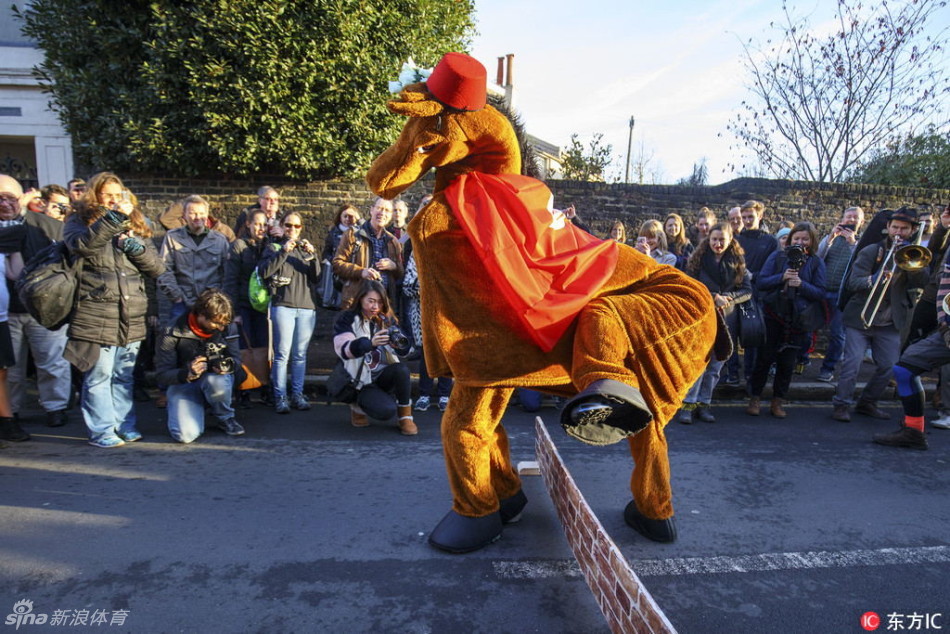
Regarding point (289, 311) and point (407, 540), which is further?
point (289, 311)

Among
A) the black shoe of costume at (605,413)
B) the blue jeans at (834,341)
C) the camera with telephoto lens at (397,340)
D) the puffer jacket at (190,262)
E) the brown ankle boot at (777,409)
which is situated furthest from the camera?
the blue jeans at (834,341)

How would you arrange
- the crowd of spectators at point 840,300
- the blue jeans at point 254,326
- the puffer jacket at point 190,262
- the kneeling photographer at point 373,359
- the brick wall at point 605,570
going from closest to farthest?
the brick wall at point 605,570
the kneeling photographer at point 373,359
the crowd of spectators at point 840,300
the puffer jacket at point 190,262
the blue jeans at point 254,326

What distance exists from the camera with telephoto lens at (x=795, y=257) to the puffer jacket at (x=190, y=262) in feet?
18.5

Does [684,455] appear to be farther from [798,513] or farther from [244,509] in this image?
[244,509]

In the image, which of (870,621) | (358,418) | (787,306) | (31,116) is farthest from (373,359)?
(31,116)

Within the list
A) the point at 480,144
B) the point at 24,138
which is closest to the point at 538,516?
the point at 480,144

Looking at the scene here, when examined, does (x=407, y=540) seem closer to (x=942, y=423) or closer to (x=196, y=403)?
(x=196, y=403)

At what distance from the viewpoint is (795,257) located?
222 inches

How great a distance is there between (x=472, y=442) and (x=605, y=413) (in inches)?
37.3

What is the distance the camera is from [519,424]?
17.6 ft

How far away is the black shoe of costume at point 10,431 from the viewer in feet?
15.0

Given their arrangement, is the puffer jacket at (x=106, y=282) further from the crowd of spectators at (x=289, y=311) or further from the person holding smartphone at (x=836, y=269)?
the person holding smartphone at (x=836, y=269)

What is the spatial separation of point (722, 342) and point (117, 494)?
147 inches

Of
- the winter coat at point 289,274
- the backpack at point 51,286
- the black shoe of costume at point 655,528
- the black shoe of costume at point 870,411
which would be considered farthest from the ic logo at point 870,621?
the backpack at point 51,286
